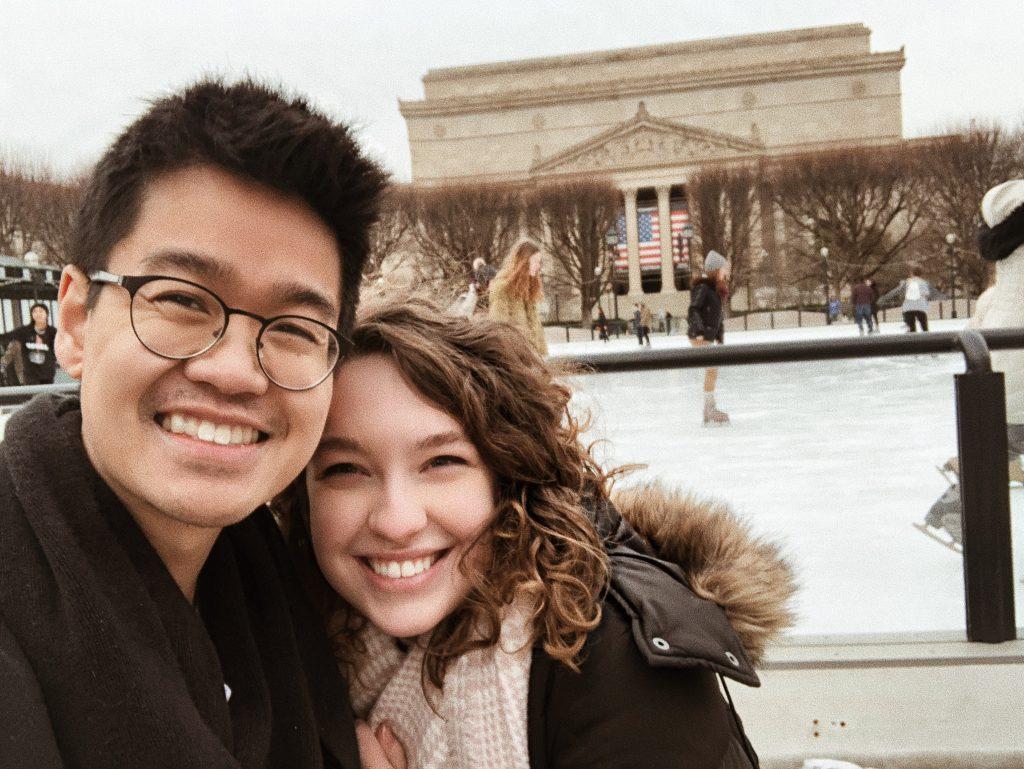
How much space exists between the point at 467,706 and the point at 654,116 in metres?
52.9

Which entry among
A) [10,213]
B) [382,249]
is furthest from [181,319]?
[10,213]

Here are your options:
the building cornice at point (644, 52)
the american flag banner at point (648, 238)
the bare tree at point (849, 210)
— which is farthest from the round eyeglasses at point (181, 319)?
the building cornice at point (644, 52)

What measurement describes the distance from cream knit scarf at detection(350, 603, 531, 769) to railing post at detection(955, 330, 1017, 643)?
6.83 ft

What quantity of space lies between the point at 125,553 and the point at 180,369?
0.23 meters

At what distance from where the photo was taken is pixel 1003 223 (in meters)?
4.52

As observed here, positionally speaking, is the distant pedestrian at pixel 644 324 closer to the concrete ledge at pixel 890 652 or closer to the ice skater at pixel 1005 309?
the ice skater at pixel 1005 309

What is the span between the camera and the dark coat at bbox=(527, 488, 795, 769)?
1266 millimetres

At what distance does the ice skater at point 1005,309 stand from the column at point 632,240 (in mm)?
46012

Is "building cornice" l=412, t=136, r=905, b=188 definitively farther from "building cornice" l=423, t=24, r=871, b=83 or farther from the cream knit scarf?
the cream knit scarf

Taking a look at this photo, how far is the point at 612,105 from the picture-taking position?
5234cm

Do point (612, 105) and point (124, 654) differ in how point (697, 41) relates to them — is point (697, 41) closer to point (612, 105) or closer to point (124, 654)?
point (612, 105)

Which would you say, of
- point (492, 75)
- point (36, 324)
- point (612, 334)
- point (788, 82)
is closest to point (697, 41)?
point (788, 82)

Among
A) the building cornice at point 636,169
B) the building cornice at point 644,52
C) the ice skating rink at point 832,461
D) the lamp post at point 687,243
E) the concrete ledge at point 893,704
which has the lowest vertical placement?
the concrete ledge at point 893,704

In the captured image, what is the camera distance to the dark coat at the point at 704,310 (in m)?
10.2
